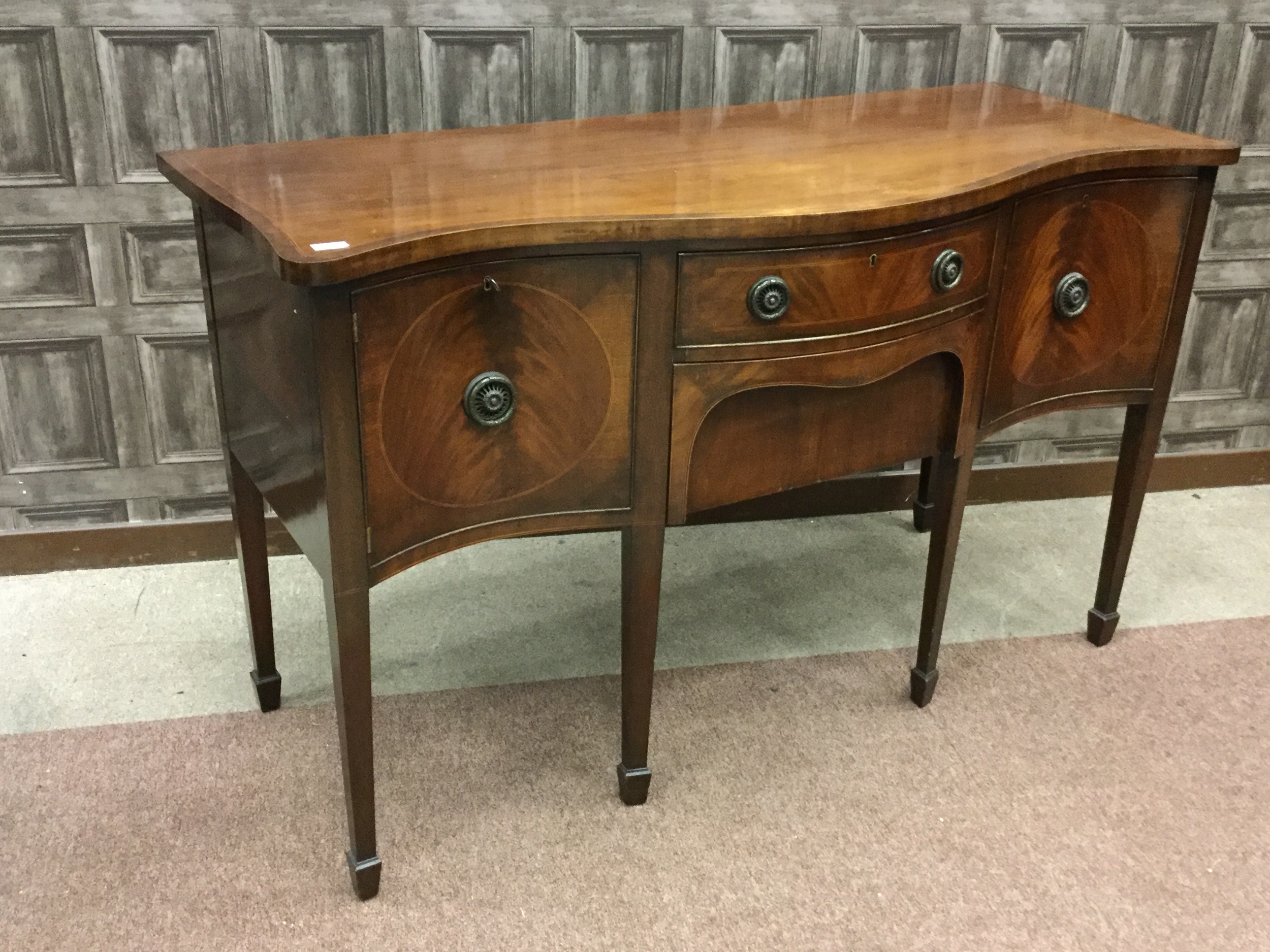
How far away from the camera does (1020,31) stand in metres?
2.45

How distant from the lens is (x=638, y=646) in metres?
1.83

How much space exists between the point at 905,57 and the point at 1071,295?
2.28ft

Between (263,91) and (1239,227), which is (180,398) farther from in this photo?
(1239,227)

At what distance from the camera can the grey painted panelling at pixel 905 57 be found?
240cm

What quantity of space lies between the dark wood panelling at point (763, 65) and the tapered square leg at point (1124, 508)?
0.85 meters

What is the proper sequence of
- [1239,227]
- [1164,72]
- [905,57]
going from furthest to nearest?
[1239,227] < [1164,72] < [905,57]

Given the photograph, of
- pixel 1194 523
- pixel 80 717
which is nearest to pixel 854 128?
pixel 1194 523

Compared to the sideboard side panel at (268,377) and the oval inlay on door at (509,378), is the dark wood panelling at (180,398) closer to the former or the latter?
the sideboard side panel at (268,377)

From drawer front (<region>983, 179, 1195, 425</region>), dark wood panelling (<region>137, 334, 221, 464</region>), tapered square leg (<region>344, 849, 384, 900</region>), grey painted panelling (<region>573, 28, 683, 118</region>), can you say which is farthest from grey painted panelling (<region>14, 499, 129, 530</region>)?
drawer front (<region>983, 179, 1195, 425</region>)

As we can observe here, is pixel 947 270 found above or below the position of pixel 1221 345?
above

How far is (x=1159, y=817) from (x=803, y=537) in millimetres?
957

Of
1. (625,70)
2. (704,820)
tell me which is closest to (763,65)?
(625,70)

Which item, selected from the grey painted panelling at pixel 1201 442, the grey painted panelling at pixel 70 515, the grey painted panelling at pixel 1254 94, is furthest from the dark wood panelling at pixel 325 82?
the grey painted panelling at pixel 1201 442

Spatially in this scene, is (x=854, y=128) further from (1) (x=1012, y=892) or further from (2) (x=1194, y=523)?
(2) (x=1194, y=523)
